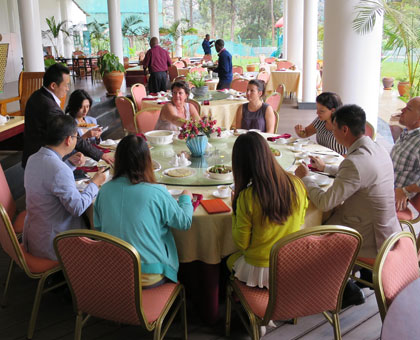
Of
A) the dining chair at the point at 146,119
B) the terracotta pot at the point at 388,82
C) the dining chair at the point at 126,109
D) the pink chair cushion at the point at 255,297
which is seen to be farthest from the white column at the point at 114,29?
the pink chair cushion at the point at 255,297

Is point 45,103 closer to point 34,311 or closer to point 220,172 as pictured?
point 220,172

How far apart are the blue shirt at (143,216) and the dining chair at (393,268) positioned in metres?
0.98

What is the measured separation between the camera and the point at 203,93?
23.4 feet

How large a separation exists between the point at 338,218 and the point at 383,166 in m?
0.41

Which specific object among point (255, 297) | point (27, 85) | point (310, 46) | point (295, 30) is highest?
point (295, 30)

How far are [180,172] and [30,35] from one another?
7.06m

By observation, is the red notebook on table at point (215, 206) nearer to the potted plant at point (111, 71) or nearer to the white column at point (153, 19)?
the potted plant at point (111, 71)

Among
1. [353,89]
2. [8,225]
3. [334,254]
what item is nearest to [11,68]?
[353,89]

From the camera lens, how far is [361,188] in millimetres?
2570

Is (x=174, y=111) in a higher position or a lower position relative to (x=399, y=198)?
higher

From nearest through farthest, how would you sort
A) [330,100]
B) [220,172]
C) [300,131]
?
[220,172] → [330,100] → [300,131]

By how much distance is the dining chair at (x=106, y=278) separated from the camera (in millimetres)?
Answer: 1945

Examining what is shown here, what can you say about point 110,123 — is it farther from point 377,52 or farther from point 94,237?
point 94,237

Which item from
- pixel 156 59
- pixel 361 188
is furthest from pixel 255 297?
pixel 156 59
